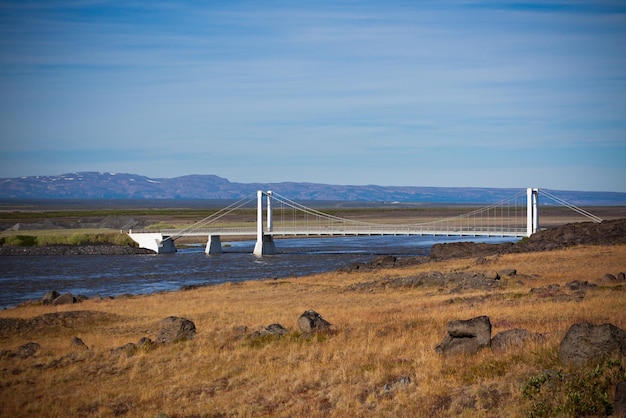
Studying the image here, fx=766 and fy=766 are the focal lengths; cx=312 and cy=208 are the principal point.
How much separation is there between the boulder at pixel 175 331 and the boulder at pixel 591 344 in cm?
1076

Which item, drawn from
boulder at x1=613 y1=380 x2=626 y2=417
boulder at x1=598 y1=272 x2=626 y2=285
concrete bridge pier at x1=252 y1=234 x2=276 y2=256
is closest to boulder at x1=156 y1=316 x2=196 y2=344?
boulder at x1=613 y1=380 x2=626 y2=417

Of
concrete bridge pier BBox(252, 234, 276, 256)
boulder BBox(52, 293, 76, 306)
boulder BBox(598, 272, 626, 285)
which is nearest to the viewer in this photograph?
boulder BBox(598, 272, 626, 285)

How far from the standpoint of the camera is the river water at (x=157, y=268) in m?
50.2

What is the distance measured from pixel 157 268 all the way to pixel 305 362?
50.9 metres

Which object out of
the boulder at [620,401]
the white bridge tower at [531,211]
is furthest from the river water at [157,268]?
the boulder at [620,401]

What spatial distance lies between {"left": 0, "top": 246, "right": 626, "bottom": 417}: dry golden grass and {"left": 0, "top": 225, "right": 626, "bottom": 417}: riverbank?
4 cm

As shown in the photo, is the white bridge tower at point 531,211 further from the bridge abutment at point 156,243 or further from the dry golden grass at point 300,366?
the dry golden grass at point 300,366

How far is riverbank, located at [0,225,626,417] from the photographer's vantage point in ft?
42.3

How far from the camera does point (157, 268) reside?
6556cm

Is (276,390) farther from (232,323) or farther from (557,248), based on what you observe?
(557,248)

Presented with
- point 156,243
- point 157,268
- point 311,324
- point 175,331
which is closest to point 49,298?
point 175,331

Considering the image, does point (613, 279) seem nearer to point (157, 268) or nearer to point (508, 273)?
point (508, 273)

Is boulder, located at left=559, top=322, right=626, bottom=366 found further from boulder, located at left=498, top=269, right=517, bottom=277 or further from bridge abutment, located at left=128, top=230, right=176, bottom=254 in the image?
bridge abutment, located at left=128, top=230, right=176, bottom=254

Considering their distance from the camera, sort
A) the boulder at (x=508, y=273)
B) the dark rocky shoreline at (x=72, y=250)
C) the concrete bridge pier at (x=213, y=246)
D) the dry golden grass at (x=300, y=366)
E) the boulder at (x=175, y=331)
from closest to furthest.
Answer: the dry golden grass at (x=300, y=366)
the boulder at (x=175, y=331)
the boulder at (x=508, y=273)
the concrete bridge pier at (x=213, y=246)
the dark rocky shoreline at (x=72, y=250)
